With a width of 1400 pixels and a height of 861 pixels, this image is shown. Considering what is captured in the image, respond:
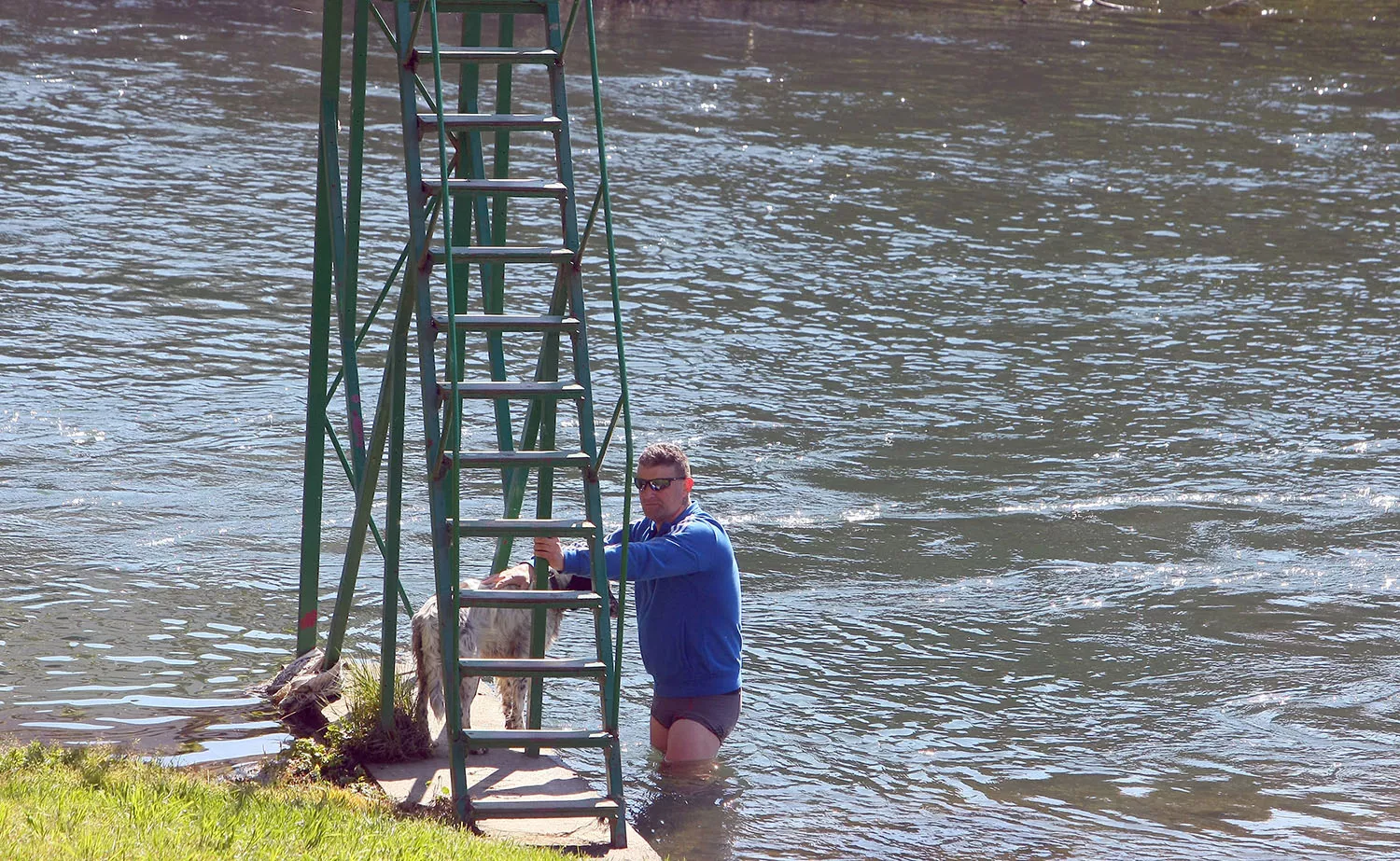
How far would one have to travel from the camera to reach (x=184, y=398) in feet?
47.7

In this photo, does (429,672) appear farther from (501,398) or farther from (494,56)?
(494,56)

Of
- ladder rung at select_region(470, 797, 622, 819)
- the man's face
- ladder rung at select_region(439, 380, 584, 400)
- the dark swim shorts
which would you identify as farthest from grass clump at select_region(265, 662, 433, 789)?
ladder rung at select_region(439, 380, 584, 400)

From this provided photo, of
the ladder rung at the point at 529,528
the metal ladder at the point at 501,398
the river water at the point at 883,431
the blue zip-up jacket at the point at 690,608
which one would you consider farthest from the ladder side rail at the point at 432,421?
the river water at the point at 883,431

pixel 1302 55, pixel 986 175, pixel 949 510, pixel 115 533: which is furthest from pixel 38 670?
pixel 1302 55

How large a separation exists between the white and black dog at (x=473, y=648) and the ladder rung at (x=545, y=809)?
0.41 meters

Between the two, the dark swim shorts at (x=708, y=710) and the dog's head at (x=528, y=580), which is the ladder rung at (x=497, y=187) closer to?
the dog's head at (x=528, y=580)

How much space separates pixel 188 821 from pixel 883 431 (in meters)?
9.58

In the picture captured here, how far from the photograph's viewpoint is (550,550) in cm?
705

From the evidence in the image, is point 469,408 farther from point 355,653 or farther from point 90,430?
point 355,653

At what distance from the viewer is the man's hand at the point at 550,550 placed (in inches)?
277

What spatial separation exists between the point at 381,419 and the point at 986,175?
1825 centimetres

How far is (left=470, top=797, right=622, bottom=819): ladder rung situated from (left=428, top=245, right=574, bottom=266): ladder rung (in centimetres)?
223

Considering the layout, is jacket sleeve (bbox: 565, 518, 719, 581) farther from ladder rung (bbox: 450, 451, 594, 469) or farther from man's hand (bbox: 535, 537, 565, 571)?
ladder rung (bbox: 450, 451, 594, 469)

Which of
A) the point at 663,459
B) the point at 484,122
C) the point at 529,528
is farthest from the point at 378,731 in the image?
the point at 484,122
